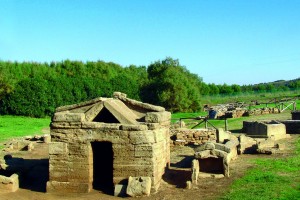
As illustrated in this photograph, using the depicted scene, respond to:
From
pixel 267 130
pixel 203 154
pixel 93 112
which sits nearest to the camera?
pixel 93 112

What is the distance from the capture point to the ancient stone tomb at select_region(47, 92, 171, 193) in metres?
12.3

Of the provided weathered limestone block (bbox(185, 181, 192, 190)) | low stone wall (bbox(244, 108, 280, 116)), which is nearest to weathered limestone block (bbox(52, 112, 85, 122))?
weathered limestone block (bbox(185, 181, 192, 190))

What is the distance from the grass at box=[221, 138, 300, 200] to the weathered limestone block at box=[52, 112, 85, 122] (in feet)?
16.1

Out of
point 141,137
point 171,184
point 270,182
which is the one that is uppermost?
point 141,137

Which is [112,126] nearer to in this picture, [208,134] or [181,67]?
[208,134]

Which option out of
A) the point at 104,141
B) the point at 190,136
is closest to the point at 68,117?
the point at 104,141

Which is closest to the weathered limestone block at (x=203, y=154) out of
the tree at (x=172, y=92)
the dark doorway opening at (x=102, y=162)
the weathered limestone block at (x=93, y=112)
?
the dark doorway opening at (x=102, y=162)

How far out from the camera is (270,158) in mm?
16672

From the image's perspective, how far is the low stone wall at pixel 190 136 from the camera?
70.8 ft

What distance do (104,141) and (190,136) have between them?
9874 millimetres

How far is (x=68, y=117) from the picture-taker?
12812 millimetres

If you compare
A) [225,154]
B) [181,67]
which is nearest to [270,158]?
[225,154]

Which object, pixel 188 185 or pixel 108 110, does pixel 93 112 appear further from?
pixel 188 185

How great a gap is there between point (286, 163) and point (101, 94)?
34.8 meters
